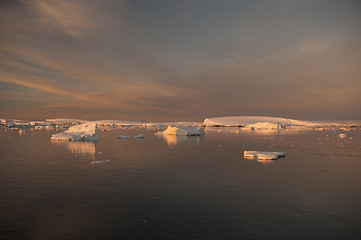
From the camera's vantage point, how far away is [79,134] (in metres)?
39.5

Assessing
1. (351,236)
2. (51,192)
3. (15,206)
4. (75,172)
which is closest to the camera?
(351,236)

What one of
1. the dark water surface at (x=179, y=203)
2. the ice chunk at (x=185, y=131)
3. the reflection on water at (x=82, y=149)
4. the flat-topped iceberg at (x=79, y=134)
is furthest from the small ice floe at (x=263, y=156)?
the ice chunk at (x=185, y=131)

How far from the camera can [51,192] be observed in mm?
11180

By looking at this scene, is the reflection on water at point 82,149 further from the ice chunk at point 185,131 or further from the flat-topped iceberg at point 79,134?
the ice chunk at point 185,131

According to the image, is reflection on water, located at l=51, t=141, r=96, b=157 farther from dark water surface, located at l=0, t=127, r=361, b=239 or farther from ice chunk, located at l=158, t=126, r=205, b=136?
ice chunk, located at l=158, t=126, r=205, b=136

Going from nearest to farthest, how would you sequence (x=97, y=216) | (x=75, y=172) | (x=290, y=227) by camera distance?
(x=290, y=227)
(x=97, y=216)
(x=75, y=172)

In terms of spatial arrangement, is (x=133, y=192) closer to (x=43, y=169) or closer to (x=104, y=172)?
(x=104, y=172)

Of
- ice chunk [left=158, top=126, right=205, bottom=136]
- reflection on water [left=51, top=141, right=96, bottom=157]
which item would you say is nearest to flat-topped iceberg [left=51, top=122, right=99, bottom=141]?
reflection on water [left=51, top=141, right=96, bottom=157]

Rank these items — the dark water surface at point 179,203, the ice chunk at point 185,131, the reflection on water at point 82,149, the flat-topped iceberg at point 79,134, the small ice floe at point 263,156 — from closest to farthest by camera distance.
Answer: the dark water surface at point 179,203
the small ice floe at point 263,156
the reflection on water at point 82,149
the flat-topped iceberg at point 79,134
the ice chunk at point 185,131

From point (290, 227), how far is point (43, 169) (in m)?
14.7

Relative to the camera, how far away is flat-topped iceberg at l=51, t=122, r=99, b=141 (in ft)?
128

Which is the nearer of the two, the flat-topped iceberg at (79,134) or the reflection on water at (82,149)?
the reflection on water at (82,149)

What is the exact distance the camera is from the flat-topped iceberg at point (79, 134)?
128 ft

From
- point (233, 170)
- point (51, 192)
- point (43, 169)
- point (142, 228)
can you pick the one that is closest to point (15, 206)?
point (51, 192)
